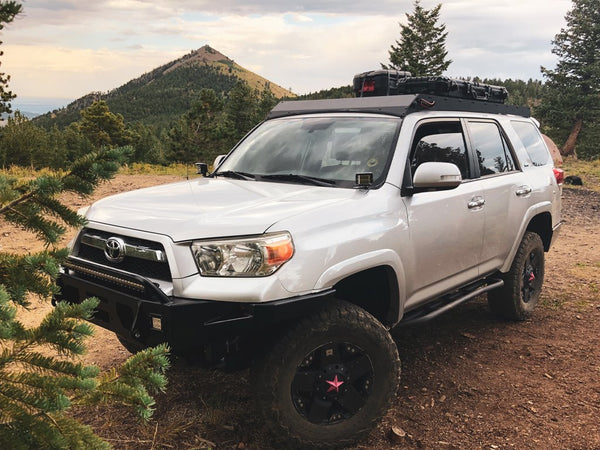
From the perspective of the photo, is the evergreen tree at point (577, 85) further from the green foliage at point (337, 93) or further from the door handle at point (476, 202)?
the door handle at point (476, 202)

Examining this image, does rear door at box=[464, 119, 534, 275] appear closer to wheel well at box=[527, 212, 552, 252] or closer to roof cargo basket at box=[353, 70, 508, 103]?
roof cargo basket at box=[353, 70, 508, 103]

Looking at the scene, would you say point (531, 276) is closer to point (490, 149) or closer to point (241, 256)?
point (490, 149)

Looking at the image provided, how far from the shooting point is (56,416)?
1728 mm

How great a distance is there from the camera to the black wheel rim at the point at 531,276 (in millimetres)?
5203

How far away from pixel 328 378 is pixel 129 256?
128 cm

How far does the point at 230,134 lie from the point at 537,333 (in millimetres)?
49765

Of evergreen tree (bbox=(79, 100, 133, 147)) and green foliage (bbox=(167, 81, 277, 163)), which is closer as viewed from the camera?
green foliage (bbox=(167, 81, 277, 163))

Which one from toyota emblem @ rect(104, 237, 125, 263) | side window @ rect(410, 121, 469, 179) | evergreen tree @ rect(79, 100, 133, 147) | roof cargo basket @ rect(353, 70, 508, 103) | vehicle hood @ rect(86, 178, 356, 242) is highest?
roof cargo basket @ rect(353, 70, 508, 103)

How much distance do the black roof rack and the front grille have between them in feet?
6.65

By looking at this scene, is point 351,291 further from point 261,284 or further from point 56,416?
point 56,416

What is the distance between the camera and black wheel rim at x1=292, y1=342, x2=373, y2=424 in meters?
2.84

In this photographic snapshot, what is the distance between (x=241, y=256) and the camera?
8.61 ft

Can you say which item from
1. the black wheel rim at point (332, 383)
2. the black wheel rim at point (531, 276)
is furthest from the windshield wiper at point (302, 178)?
the black wheel rim at point (531, 276)

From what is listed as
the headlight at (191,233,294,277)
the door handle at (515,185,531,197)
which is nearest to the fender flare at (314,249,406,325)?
the headlight at (191,233,294,277)
